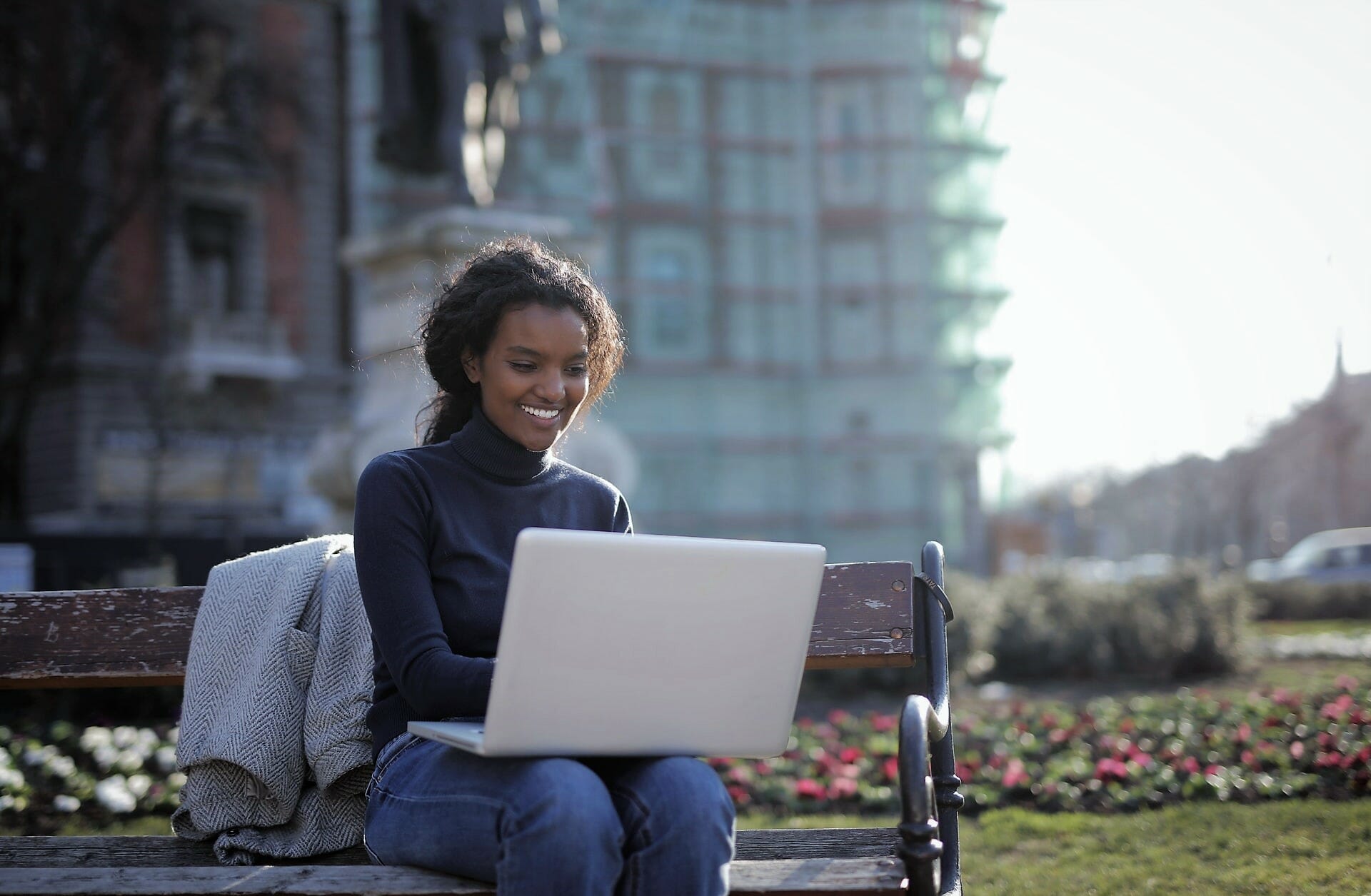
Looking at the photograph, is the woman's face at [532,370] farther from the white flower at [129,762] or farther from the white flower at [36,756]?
the white flower at [36,756]

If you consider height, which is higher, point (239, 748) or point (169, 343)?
point (169, 343)

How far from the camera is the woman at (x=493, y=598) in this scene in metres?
2.05

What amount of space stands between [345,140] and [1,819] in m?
28.0

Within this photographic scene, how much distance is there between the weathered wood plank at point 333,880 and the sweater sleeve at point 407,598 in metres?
0.29

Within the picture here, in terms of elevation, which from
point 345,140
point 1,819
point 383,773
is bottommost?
point 1,819

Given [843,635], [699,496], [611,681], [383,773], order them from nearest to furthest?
1. [611,681]
2. [383,773]
3. [843,635]
4. [699,496]

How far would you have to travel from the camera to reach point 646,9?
125 ft

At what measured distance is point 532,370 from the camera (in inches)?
103

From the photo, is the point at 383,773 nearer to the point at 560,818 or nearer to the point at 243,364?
the point at 560,818

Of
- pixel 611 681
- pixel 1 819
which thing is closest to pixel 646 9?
pixel 1 819

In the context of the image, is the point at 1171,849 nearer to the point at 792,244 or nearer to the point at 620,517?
the point at 620,517

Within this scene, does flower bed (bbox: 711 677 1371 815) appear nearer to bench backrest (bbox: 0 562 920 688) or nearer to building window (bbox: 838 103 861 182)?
bench backrest (bbox: 0 562 920 688)

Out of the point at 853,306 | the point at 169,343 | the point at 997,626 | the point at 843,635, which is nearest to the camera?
the point at 843,635

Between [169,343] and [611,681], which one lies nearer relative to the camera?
[611,681]
